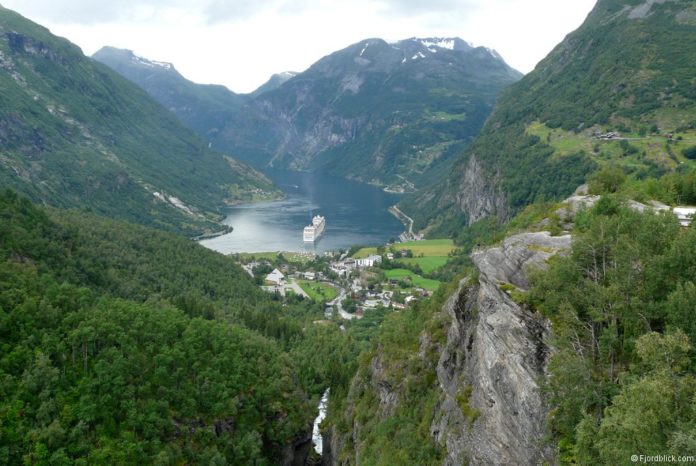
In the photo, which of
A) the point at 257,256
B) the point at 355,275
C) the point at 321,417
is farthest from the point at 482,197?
the point at 321,417

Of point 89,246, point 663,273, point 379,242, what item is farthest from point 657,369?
point 379,242

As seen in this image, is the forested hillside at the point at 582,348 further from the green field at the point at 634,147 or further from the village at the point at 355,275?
the green field at the point at 634,147

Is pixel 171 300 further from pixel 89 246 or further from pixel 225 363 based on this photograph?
pixel 225 363

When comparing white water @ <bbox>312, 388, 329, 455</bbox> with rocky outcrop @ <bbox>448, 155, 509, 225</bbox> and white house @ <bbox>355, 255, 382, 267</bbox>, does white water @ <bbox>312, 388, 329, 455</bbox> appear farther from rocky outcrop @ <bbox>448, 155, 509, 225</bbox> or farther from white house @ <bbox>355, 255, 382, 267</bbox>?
rocky outcrop @ <bbox>448, 155, 509, 225</bbox>

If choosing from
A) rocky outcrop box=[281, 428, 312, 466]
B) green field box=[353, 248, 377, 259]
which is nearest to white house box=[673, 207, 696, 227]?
rocky outcrop box=[281, 428, 312, 466]

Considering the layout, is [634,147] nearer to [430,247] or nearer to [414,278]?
[414,278]

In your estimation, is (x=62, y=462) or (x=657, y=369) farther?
(x=62, y=462)

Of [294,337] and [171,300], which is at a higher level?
Answer: [171,300]
